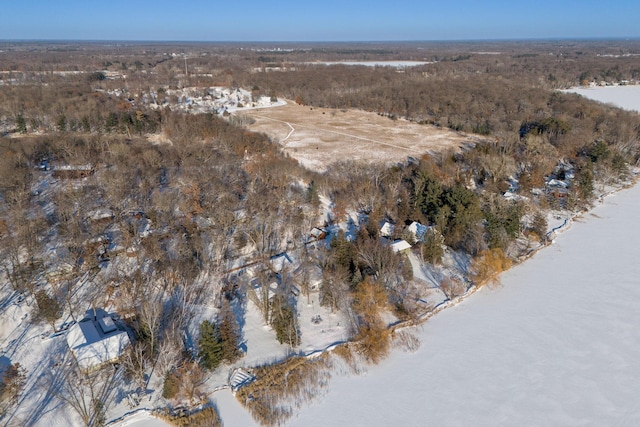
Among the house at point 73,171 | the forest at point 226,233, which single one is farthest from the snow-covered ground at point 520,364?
the house at point 73,171

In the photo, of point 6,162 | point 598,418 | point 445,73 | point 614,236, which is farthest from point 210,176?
point 445,73

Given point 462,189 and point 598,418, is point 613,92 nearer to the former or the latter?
point 462,189

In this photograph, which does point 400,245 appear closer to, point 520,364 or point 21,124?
point 520,364

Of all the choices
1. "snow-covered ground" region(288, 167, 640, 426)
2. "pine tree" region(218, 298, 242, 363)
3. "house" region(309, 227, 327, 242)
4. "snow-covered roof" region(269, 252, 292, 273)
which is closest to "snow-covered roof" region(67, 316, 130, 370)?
"pine tree" region(218, 298, 242, 363)

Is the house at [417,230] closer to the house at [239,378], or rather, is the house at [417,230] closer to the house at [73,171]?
the house at [239,378]

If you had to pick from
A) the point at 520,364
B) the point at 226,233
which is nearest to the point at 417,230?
the point at 520,364

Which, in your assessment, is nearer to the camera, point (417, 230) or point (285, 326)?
point (285, 326)

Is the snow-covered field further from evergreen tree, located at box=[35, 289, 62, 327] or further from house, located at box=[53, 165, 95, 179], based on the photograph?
house, located at box=[53, 165, 95, 179]
